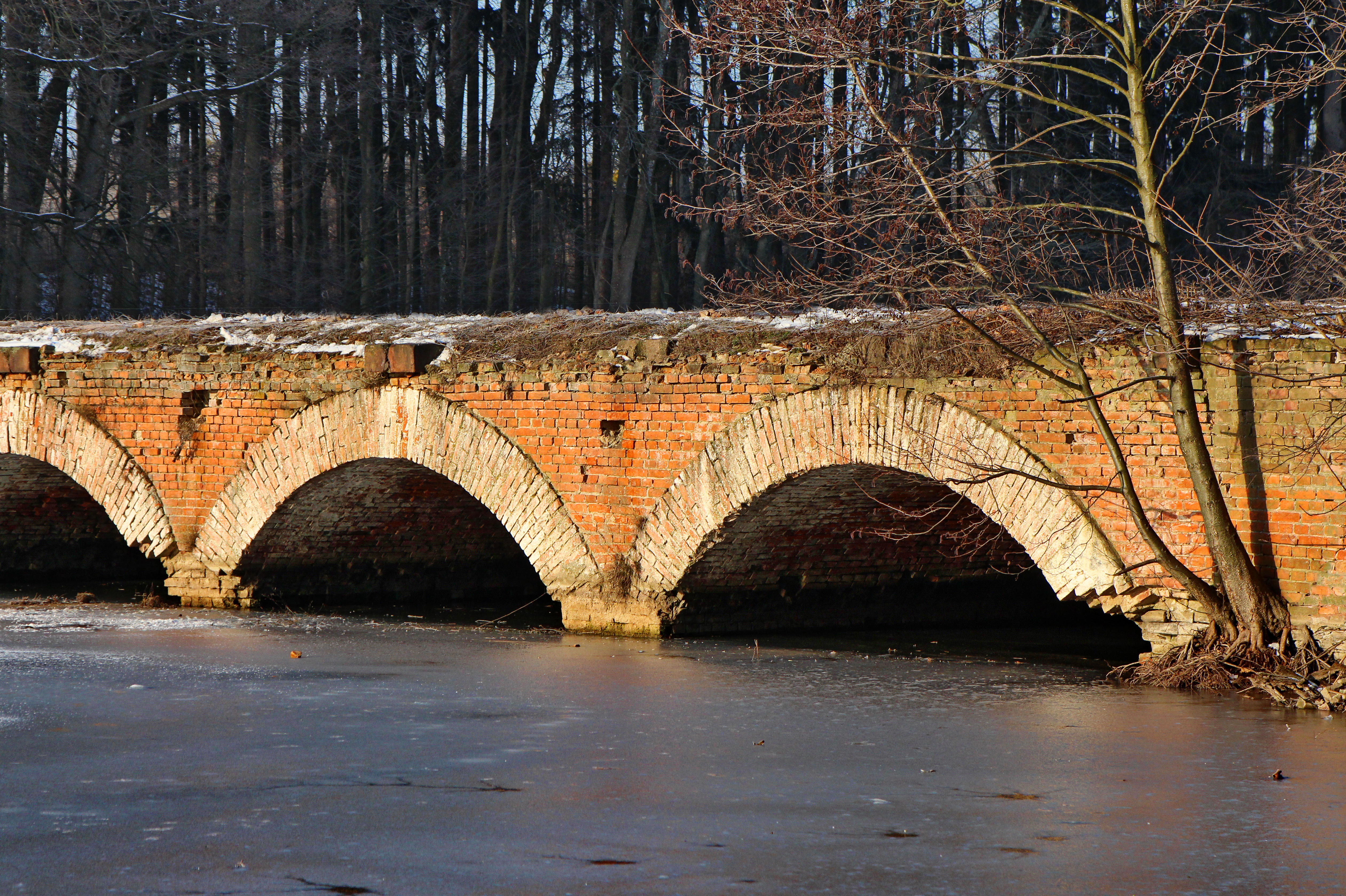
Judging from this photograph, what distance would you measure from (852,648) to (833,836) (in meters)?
4.39

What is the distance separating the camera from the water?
4.02m

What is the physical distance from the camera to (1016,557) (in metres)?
10.6

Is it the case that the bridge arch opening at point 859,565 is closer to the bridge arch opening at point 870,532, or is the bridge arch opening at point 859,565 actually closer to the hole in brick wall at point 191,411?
the bridge arch opening at point 870,532

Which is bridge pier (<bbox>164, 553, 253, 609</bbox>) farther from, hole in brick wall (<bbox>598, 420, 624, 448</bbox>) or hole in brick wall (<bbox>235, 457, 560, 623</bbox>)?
hole in brick wall (<bbox>598, 420, 624, 448</bbox>)

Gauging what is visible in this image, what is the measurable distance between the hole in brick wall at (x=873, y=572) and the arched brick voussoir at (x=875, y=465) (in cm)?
15

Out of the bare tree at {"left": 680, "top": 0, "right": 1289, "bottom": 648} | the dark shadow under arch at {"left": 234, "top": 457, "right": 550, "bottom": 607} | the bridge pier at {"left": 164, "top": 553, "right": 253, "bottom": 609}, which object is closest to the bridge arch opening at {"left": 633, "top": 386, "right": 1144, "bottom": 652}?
the bare tree at {"left": 680, "top": 0, "right": 1289, "bottom": 648}

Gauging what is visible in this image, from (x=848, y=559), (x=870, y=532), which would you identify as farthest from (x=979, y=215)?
(x=848, y=559)

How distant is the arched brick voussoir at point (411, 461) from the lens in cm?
901

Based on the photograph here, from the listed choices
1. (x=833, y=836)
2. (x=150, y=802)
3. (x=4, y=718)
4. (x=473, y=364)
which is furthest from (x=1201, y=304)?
(x=4, y=718)

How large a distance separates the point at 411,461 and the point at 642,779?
4.81m

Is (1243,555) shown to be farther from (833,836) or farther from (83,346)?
(83,346)

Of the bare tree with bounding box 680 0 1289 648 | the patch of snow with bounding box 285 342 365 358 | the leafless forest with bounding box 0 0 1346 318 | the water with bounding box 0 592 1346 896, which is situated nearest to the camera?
the water with bounding box 0 592 1346 896

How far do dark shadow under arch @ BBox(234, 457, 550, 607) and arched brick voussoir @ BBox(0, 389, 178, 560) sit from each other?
0.77 meters

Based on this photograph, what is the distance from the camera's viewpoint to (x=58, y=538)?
13.5 m
